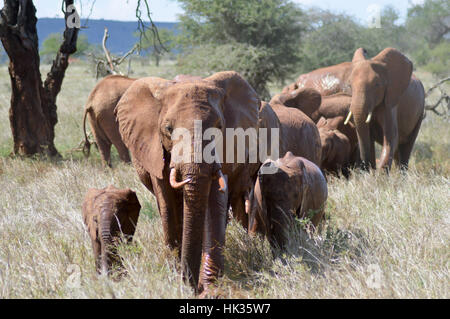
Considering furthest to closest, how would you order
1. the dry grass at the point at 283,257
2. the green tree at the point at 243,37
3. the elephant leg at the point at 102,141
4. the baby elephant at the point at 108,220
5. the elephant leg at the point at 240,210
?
the green tree at the point at 243,37
the elephant leg at the point at 102,141
the elephant leg at the point at 240,210
the baby elephant at the point at 108,220
the dry grass at the point at 283,257

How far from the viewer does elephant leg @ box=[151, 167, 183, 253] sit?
4.23 meters

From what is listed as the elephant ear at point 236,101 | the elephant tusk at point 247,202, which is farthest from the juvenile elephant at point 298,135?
the elephant ear at point 236,101

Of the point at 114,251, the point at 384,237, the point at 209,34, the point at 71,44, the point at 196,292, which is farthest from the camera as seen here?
the point at 209,34

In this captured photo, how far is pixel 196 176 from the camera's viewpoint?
11.9 ft

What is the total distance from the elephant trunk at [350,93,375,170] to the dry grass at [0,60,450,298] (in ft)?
5.06

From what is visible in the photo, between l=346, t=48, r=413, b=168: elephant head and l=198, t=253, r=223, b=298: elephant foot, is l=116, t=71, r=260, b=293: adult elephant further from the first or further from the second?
l=346, t=48, r=413, b=168: elephant head

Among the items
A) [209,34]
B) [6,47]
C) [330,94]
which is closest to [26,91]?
[6,47]

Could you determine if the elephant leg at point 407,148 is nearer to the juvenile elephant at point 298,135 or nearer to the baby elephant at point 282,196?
the juvenile elephant at point 298,135

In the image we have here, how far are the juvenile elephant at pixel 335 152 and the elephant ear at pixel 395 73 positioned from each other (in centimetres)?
95

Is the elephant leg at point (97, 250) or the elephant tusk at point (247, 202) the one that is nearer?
the elephant leg at point (97, 250)

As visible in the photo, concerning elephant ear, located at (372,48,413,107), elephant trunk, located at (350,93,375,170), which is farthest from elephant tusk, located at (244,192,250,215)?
elephant ear, located at (372,48,413,107)

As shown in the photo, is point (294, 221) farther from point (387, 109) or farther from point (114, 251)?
point (387, 109)

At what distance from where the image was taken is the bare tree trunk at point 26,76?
9641 mm
